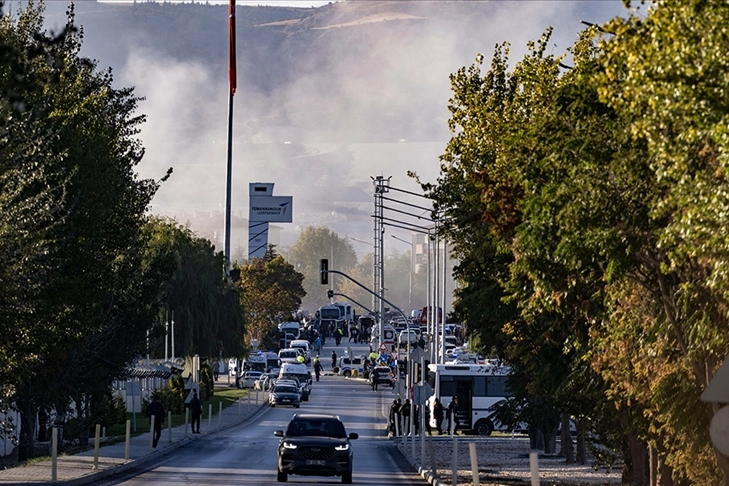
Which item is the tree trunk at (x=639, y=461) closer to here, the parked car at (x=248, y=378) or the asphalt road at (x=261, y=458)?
the asphalt road at (x=261, y=458)

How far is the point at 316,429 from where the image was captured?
114 feet

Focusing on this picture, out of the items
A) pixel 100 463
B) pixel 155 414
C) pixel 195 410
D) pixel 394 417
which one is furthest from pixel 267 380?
pixel 100 463

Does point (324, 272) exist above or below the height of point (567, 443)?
above

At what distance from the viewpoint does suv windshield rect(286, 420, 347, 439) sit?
34.5 metres

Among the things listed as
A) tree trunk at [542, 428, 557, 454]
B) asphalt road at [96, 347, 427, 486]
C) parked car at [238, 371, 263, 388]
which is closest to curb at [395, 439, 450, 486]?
asphalt road at [96, 347, 427, 486]

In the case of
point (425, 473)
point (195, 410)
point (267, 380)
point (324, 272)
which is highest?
point (324, 272)

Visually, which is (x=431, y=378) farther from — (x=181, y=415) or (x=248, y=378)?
(x=248, y=378)

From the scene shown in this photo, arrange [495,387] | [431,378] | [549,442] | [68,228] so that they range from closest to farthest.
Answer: [68,228]
[549,442]
[495,387]
[431,378]

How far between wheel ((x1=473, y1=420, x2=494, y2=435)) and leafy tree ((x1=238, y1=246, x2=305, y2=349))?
241 feet

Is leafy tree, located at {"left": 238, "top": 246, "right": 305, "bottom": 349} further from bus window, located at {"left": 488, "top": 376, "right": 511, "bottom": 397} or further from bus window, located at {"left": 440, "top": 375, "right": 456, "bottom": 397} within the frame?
bus window, located at {"left": 488, "top": 376, "right": 511, "bottom": 397}

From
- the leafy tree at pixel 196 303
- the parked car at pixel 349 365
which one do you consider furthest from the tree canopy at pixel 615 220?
the parked car at pixel 349 365

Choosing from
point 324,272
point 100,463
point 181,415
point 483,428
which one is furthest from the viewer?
point 324,272

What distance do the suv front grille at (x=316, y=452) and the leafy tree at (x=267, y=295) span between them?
346 ft

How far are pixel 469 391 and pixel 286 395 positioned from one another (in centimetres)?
1866
